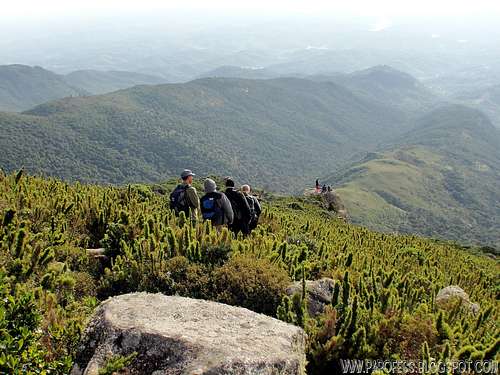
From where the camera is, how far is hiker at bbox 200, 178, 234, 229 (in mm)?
10828

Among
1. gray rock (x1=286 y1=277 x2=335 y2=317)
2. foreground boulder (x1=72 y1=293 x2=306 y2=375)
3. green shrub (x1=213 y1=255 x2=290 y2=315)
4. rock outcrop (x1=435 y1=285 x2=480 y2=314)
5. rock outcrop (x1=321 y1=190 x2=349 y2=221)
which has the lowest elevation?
rock outcrop (x1=321 y1=190 x2=349 y2=221)

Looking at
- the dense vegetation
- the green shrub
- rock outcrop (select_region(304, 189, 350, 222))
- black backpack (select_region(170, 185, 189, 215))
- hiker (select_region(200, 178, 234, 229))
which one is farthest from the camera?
rock outcrop (select_region(304, 189, 350, 222))

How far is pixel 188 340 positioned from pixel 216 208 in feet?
20.5

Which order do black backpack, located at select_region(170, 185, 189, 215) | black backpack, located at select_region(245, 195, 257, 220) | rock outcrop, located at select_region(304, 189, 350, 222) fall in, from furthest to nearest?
rock outcrop, located at select_region(304, 189, 350, 222), black backpack, located at select_region(170, 185, 189, 215), black backpack, located at select_region(245, 195, 257, 220)

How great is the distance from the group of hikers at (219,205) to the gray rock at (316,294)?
348cm

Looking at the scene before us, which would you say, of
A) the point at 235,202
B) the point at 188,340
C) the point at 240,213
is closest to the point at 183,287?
the point at 188,340

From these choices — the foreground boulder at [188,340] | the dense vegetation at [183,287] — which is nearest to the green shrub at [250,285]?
the dense vegetation at [183,287]

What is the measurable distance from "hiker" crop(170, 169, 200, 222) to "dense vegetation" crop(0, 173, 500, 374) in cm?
64

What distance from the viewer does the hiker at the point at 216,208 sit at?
10828 millimetres

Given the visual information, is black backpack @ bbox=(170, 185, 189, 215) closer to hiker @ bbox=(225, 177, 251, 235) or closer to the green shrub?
hiker @ bbox=(225, 177, 251, 235)

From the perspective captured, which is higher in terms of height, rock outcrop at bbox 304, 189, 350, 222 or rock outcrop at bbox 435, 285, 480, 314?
rock outcrop at bbox 435, 285, 480, 314

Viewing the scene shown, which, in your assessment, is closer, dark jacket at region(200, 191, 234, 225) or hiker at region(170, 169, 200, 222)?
dark jacket at region(200, 191, 234, 225)

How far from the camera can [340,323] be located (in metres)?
6.51

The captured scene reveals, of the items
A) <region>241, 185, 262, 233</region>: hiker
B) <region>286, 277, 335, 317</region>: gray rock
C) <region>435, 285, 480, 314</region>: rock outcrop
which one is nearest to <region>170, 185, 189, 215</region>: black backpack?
<region>241, 185, 262, 233</region>: hiker
